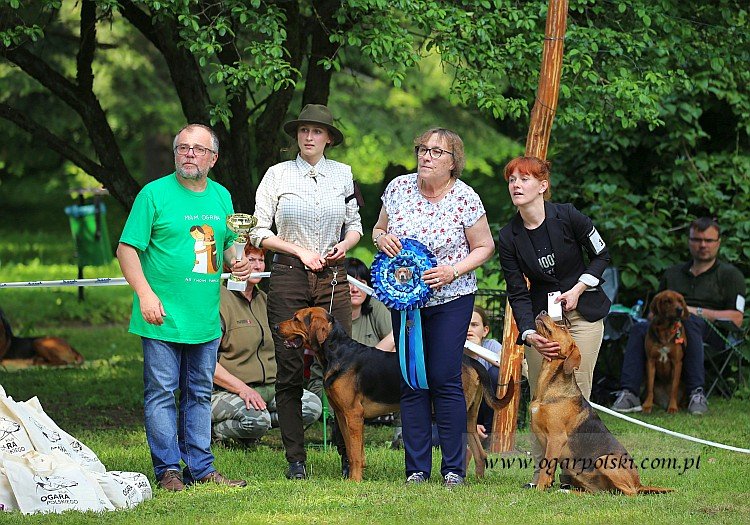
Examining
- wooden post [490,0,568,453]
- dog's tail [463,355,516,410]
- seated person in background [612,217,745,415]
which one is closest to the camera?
dog's tail [463,355,516,410]

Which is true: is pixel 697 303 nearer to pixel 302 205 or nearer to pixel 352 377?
pixel 352 377

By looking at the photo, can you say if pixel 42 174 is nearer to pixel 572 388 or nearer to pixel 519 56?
pixel 519 56

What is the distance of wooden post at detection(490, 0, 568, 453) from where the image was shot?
697cm

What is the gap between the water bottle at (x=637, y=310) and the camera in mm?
9766

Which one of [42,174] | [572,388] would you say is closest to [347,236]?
[572,388]

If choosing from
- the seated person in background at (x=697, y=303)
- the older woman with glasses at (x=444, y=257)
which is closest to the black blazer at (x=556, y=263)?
the older woman with glasses at (x=444, y=257)

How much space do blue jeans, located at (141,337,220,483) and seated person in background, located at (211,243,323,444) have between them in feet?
3.60

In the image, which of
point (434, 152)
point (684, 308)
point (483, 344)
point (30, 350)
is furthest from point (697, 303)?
point (30, 350)

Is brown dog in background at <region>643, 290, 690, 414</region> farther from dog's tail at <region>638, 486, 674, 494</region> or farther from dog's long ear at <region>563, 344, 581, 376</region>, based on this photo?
dog's long ear at <region>563, 344, 581, 376</region>

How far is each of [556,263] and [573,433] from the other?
0.87m

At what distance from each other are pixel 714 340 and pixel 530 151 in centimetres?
356

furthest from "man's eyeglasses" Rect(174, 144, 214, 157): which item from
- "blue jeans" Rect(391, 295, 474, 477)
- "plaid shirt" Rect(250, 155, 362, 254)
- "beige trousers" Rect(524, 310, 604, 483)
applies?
"beige trousers" Rect(524, 310, 604, 483)

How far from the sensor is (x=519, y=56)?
25.4 feet

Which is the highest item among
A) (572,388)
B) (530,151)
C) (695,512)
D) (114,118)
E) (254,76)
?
(114,118)
